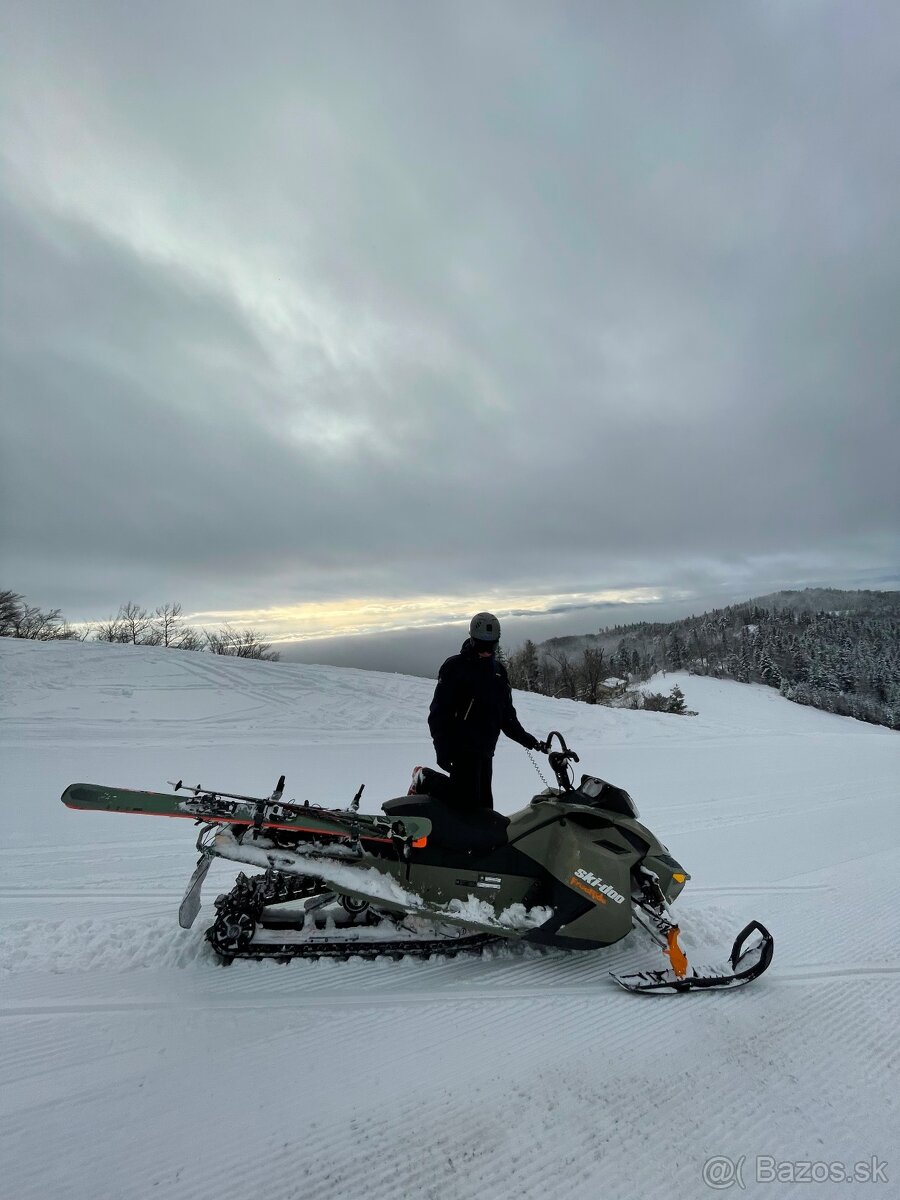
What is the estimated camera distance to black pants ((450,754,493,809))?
128 inches

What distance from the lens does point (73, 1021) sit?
2.28 m

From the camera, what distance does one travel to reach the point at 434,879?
2857 mm

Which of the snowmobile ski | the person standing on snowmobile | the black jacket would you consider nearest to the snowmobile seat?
the person standing on snowmobile

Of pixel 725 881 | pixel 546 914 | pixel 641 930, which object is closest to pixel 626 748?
pixel 725 881

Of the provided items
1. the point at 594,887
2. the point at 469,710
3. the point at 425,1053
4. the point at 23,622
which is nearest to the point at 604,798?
the point at 594,887

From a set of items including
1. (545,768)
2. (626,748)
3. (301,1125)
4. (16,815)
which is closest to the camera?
(301,1125)

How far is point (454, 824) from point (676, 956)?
1.25m

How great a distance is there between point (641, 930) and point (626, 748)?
8094 millimetres

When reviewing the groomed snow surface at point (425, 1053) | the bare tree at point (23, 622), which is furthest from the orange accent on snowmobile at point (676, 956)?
the bare tree at point (23, 622)

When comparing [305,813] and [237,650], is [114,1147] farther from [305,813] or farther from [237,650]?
[237,650]

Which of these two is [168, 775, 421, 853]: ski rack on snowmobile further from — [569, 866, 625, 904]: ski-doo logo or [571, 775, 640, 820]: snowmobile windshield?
[571, 775, 640, 820]: snowmobile windshield

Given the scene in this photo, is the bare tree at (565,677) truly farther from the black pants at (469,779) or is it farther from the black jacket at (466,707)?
the black jacket at (466,707)

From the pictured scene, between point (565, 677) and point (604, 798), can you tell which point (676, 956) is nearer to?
point (604, 798)

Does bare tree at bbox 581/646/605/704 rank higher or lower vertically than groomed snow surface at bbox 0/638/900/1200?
lower
